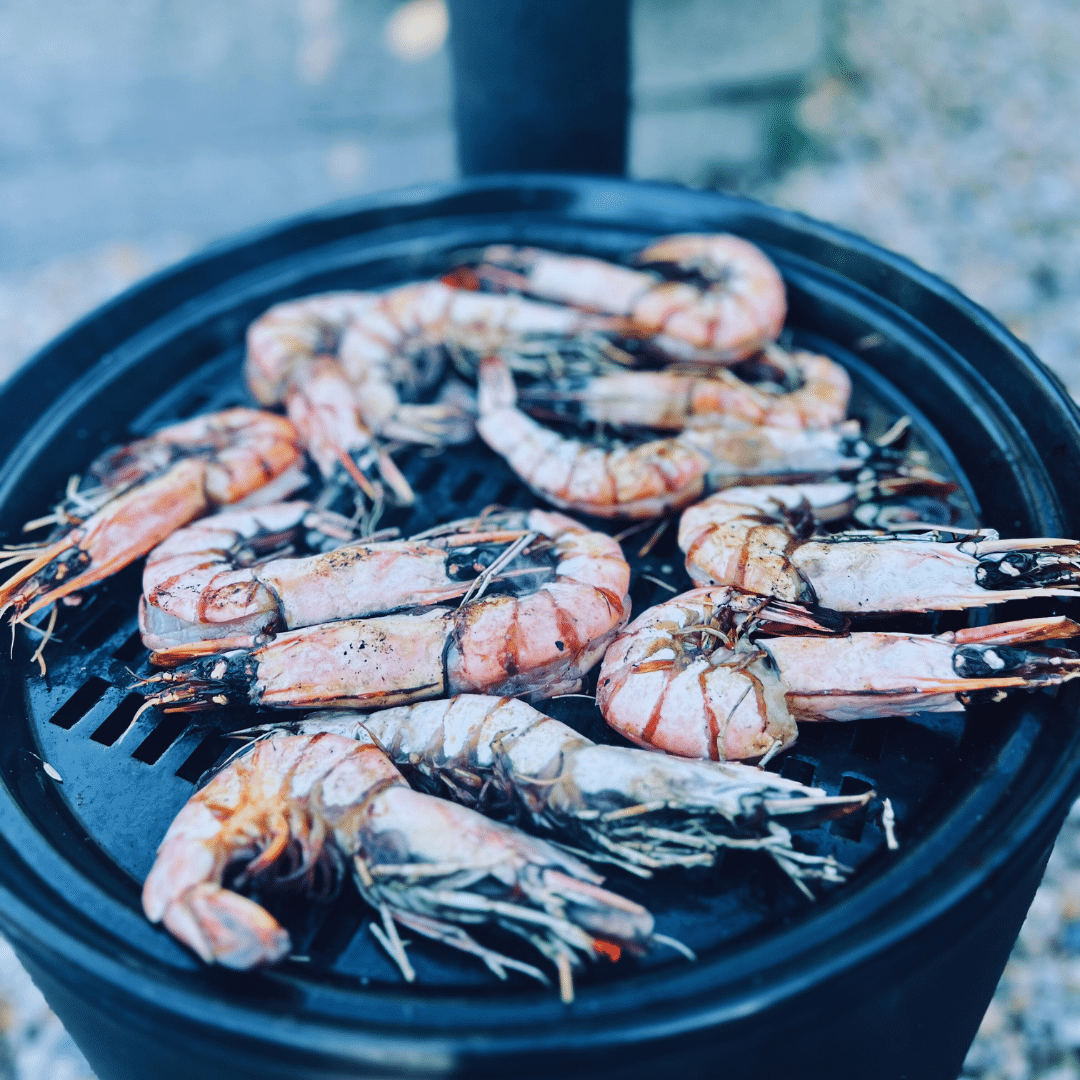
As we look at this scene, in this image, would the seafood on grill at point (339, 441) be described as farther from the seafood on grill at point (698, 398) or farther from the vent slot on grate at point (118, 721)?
the vent slot on grate at point (118, 721)

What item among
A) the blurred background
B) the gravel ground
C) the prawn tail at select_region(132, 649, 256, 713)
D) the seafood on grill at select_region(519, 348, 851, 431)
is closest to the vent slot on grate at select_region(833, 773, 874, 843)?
the seafood on grill at select_region(519, 348, 851, 431)

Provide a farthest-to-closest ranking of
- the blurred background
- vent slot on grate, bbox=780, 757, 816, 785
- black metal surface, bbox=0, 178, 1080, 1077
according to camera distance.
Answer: the blurred background → vent slot on grate, bbox=780, 757, 816, 785 → black metal surface, bbox=0, 178, 1080, 1077

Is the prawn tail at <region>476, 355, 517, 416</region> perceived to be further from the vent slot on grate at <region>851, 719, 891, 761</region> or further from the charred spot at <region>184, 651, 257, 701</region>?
the vent slot on grate at <region>851, 719, 891, 761</region>

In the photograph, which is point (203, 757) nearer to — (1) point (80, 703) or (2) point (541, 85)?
(1) point (80, 703)

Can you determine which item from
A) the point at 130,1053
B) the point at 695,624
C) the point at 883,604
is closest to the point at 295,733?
the point at 130,1053

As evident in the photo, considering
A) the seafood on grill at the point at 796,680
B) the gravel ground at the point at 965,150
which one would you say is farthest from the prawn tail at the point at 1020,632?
the gravel ground at the point at 965,150

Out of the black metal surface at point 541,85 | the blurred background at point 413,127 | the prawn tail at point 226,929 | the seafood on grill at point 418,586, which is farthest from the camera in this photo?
the blurred background at point 413,127

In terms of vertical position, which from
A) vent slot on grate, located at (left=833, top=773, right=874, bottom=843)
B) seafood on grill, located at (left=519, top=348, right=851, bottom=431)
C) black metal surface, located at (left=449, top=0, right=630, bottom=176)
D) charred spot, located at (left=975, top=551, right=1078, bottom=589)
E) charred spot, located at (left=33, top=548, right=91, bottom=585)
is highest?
black metal surface, located at (left=449, top=0, right=630, bottom=176)
